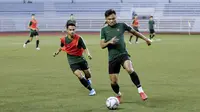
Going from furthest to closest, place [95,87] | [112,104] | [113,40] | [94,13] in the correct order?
[94,13] → [95,87] → [113,40] → [112,104]

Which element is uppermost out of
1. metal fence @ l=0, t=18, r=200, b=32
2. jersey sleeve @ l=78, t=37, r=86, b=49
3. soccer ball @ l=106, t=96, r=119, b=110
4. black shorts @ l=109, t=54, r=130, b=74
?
jersey sleeve @ l=78, t=37, r=86, b=49

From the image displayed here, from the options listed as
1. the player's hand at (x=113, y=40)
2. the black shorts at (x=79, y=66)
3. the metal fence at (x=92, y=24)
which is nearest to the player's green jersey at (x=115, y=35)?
the player's hand at (x=113, y=40)

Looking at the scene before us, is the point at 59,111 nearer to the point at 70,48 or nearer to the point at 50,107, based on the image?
the point at 50,107

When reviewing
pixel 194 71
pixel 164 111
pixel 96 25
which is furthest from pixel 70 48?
pixel 96 25

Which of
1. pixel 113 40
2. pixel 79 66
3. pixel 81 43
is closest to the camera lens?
pixel 113 40

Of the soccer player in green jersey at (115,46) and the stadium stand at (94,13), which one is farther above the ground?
the soccer player in green jersey at (115,46)

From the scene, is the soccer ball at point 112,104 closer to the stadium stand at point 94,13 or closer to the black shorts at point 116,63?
the black shorts at point 116,63

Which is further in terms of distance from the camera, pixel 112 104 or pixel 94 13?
pixel 94 13

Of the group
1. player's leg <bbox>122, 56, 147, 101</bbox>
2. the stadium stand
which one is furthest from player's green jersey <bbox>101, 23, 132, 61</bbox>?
the stadium stand

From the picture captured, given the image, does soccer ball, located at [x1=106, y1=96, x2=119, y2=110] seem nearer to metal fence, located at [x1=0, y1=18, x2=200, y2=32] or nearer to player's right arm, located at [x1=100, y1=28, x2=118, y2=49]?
player's right arm, located at [x1=100, y1=28, x2=118, y2=49]

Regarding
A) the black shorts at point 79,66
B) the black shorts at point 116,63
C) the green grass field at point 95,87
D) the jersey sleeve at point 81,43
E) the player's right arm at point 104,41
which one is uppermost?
the player's right arm at point 104,41

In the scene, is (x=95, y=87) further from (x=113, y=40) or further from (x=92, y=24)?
(x=92, y=24)

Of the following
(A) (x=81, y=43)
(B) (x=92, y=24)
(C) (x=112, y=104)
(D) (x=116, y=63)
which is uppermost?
(A) (x=81, y=43)

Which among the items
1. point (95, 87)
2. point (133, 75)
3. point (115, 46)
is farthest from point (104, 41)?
point (95, 87)
